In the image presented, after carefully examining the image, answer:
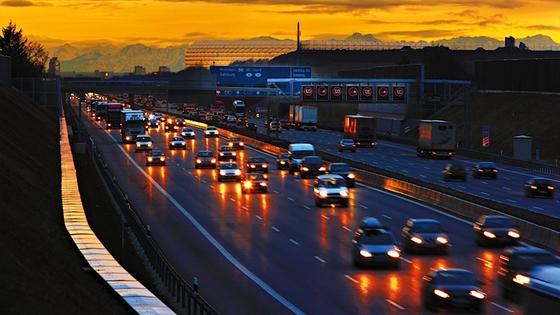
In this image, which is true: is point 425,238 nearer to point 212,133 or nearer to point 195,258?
point 195,258

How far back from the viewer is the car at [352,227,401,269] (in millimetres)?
35062

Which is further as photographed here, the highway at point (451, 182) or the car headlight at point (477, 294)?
the highway at point (451, 182)

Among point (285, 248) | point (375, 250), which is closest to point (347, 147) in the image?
point (285, 248)

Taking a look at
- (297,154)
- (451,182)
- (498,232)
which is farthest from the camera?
(297,154)

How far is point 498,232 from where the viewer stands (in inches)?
1606

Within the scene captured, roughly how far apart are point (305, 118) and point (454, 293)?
419 ft

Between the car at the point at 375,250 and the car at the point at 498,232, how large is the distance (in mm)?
6379

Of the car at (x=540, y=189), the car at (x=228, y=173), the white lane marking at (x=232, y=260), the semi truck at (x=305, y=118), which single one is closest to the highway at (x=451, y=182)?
the car at (x=540, y=189)

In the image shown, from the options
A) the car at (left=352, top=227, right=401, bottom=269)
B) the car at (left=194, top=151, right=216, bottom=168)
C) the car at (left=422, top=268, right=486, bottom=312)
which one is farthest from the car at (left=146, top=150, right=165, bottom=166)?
the car at (left=422, top=268, right=486, bottom=312)

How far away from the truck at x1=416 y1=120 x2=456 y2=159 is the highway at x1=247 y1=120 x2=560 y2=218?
2.92 ft

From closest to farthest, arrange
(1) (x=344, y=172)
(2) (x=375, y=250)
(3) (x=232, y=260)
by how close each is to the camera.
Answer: (2) (x=375, y=250) → (3) (x=232, y=260) → (1) (x=344, y=172)

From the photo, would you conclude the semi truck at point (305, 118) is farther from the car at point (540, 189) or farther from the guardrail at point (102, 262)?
the guardrail at point (102, 262)

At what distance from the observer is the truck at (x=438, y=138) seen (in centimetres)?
9475

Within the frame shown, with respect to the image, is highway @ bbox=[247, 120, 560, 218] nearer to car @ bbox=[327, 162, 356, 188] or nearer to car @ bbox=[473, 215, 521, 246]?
car @ bbox=[327, 162, 356, 188]
